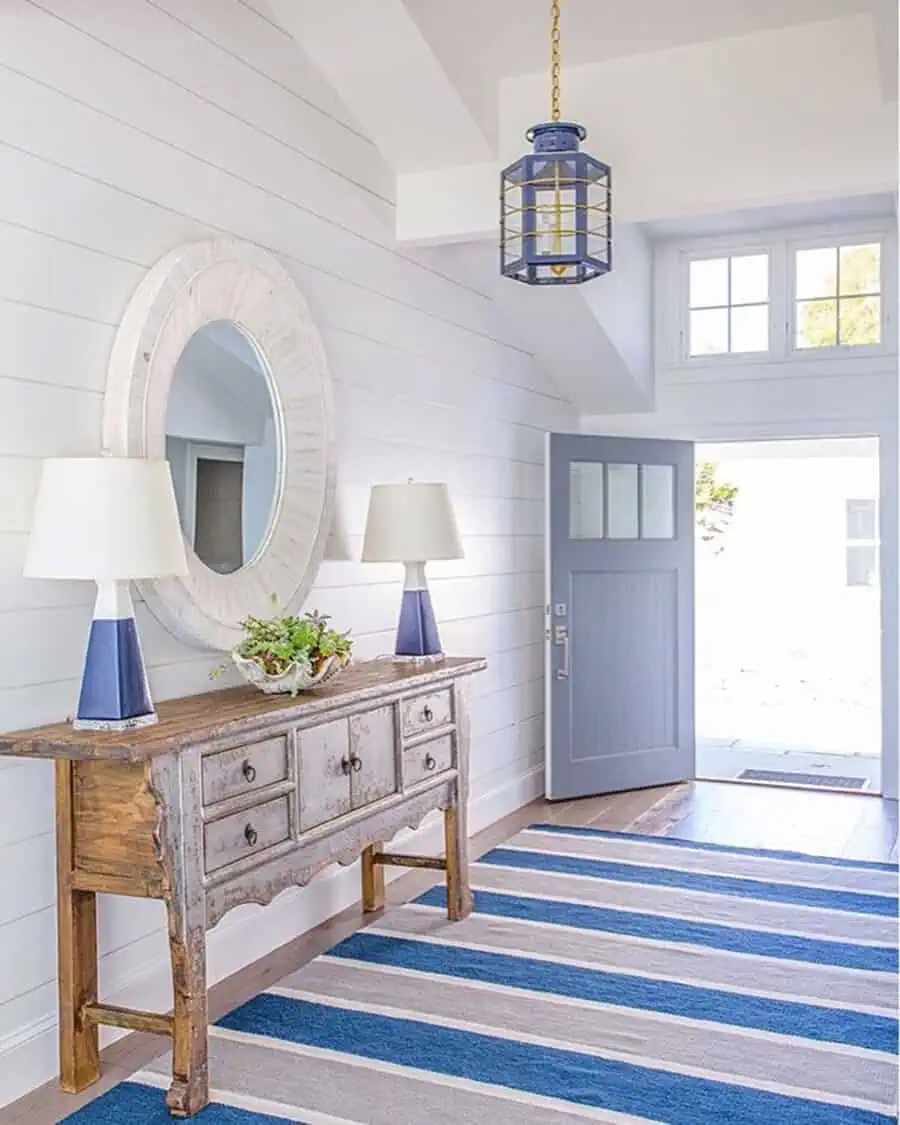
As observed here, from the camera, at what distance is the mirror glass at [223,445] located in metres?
3.36

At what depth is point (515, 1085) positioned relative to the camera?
2.88 m

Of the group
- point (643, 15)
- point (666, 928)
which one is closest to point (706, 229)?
point (643, 15)

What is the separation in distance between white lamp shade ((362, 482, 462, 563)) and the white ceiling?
1.52 m

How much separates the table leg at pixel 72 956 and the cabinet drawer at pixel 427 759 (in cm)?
118

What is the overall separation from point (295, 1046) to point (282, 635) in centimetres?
109

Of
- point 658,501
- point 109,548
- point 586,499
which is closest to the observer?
point 109,548

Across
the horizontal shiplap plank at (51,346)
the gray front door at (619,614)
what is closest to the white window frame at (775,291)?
the gray front door at (619,614)

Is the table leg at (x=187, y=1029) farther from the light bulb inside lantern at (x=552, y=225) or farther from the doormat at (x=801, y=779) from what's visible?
the doormat at (x=801, y=779)

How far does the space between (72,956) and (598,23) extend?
3321mm

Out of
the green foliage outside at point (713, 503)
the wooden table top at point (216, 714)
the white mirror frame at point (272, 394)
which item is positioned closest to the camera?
the wooden table top at point (216, 714)

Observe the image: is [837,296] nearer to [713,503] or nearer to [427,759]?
[427,759]

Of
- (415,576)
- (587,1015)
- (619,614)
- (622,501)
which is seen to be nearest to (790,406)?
(622,501)

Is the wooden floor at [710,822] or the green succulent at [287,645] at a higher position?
the green succulent at [287,645]

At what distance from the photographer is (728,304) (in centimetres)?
658
